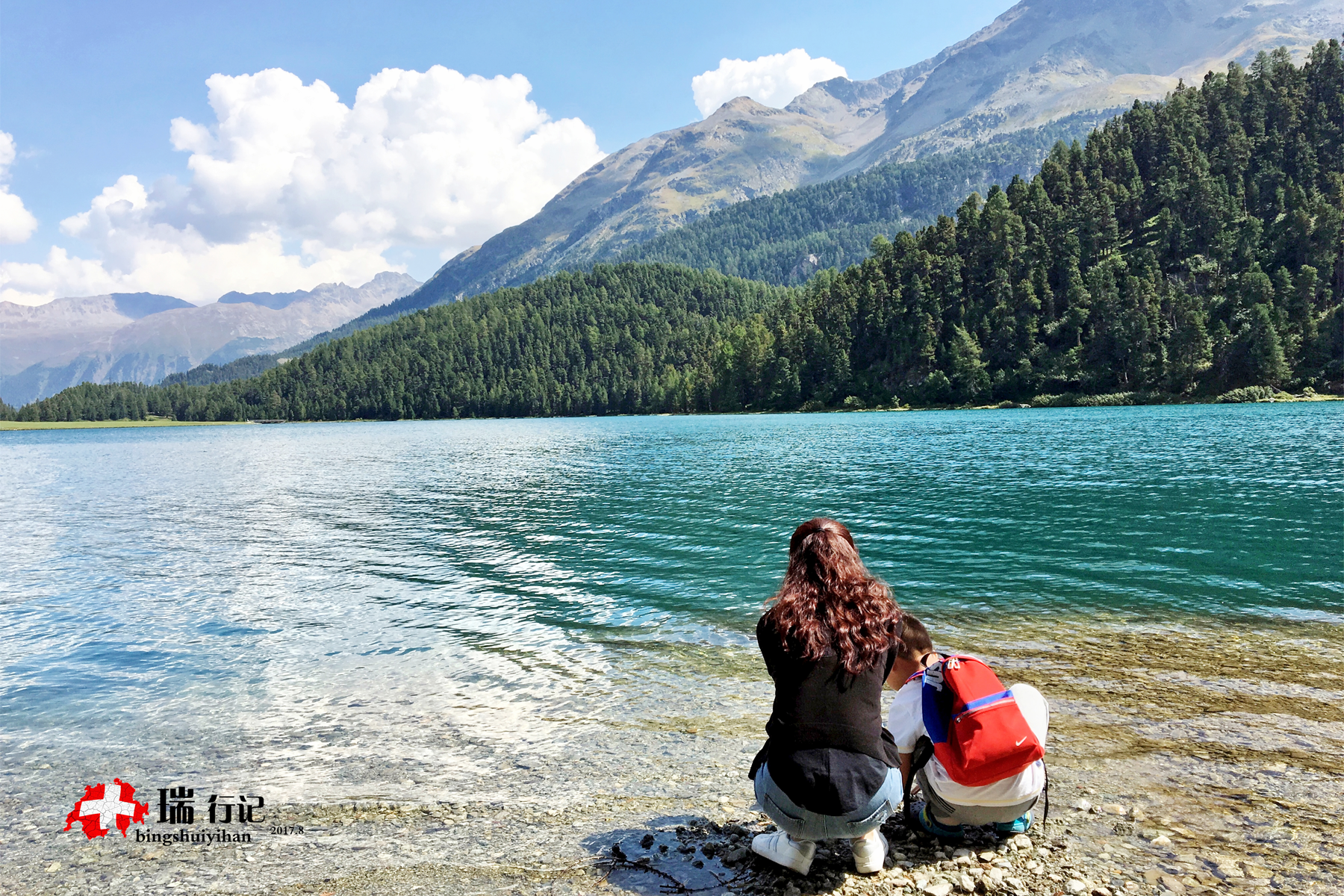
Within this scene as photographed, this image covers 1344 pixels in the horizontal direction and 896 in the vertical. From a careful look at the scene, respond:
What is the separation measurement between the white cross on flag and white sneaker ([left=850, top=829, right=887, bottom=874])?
857 centimetres

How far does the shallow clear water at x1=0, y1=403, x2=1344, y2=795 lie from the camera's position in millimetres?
13266

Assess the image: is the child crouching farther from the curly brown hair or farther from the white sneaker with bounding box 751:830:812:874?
the white sneaker with bounding box 751:830:812:874

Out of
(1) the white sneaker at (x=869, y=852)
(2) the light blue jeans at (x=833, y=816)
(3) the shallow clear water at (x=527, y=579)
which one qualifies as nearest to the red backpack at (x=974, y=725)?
(2) the light blue jeans at (x=833, y=816)

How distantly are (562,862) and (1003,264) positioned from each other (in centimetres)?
19249

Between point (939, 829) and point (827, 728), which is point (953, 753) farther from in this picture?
point (827, 728)

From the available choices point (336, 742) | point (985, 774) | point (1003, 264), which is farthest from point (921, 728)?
point (1003, 264)

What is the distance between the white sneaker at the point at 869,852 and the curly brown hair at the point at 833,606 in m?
1.76

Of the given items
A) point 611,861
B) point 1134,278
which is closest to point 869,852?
point 611,861

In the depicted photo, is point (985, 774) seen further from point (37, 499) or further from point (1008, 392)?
point (1008, 392)

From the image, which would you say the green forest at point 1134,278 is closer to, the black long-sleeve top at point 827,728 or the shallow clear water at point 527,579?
the shallow clear water at point 527,579

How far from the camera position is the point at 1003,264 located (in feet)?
575

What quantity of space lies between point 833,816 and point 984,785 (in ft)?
5.22

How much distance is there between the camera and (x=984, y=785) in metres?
6.81

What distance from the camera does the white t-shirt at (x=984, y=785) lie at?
6809 millimetres
